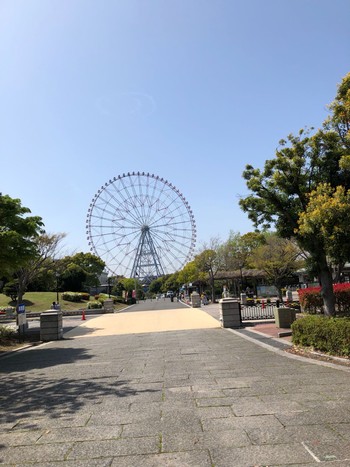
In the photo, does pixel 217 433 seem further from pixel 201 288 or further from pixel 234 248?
pixel 201 288

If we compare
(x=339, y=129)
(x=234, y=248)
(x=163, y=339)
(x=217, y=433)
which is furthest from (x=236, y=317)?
(x=234, y=248)

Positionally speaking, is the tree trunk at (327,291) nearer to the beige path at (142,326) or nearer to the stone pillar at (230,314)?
the stone pillar at (230,314)

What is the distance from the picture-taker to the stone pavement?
3943mm

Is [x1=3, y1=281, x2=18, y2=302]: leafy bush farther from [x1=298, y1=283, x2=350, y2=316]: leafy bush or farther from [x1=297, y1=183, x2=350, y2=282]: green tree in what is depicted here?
[x1=297, y1=183, x2=350, y2=282]: green tree

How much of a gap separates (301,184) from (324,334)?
24.7 feet

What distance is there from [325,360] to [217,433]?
5197 mm

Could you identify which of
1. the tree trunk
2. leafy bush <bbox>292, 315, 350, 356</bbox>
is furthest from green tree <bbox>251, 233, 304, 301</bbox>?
leafy bush <bbox>292, 315, 350, 356</bbox>

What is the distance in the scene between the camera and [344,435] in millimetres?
4223

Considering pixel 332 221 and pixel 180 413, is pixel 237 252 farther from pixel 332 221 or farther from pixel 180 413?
pixel 180 413

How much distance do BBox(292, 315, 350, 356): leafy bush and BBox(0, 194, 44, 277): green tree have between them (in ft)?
33.8

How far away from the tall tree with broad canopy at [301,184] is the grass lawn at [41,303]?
108 ft

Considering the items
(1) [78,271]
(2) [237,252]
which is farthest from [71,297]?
(2) [237,252]

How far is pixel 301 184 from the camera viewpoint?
1546cm

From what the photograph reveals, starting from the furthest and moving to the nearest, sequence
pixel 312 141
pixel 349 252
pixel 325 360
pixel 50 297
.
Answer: pixel 50 297, pixel 312 141, pixel 349 252, pixel 325 360
